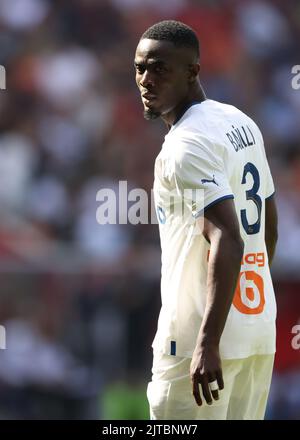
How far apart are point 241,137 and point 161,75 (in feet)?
1.25

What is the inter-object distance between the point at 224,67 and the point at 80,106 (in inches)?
61.7

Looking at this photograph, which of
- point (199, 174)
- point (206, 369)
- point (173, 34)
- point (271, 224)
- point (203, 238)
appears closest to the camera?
point (206, 369)

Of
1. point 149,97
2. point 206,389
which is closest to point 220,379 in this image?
point 206,389

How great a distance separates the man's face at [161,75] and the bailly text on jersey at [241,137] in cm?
25

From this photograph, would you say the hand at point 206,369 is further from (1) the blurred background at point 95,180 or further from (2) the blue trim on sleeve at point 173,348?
(1) the blurred background at point 95,180

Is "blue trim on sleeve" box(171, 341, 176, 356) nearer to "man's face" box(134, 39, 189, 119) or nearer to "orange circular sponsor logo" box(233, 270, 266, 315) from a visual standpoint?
"orange circular sponsor logo" box(233, 270, 266, 315)

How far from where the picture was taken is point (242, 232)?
3.74 m

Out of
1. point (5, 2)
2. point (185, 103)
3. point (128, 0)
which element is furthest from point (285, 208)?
point (185, 103)

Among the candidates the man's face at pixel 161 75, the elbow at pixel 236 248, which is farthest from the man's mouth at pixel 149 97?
the elbow at pixel 236 248

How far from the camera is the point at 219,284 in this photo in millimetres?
3404

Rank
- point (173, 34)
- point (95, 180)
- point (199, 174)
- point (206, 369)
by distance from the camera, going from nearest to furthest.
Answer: point (206, 369) < point (199, 174) < point (173, 34) < point (95, 180)

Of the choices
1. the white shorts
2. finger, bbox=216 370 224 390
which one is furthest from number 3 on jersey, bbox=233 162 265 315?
finger, bbox=216 370 224 390

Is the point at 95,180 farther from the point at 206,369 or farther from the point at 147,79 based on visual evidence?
the point at 206,369

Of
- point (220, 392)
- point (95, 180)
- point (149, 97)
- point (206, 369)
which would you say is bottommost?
point (220, 392)
